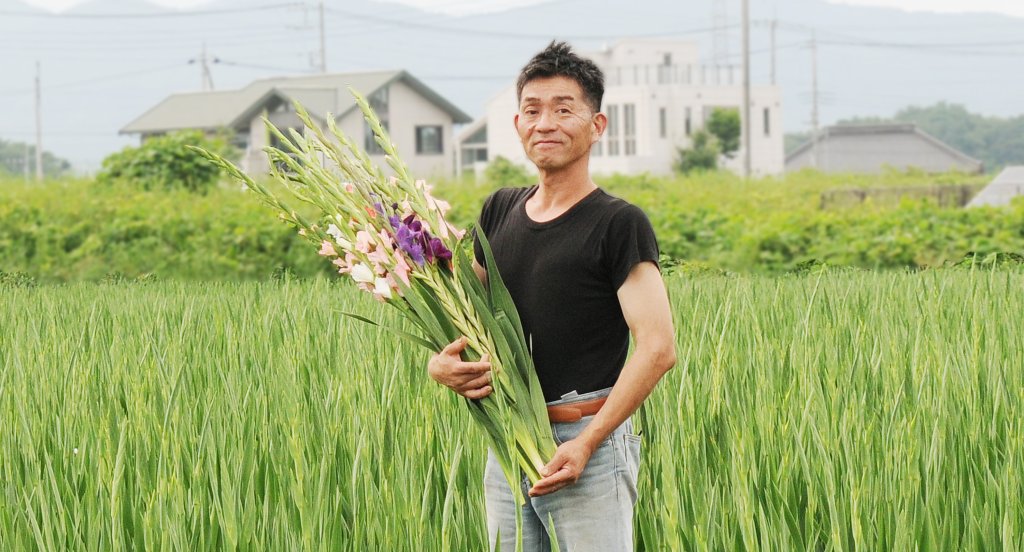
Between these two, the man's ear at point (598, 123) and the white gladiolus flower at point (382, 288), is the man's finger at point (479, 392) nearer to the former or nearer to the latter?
the white gladiolus flower at point (382, 288)

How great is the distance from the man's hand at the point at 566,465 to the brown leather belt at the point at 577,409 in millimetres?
87

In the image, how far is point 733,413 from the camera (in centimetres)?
328

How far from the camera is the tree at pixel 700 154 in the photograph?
45844 mm

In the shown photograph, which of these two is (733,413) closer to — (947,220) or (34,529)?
(34,529)

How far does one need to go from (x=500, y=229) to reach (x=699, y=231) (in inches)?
364

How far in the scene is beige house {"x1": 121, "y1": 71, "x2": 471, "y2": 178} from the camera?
42.3 metres

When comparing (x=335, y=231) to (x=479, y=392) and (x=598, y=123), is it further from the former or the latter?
(x=598, y=123)

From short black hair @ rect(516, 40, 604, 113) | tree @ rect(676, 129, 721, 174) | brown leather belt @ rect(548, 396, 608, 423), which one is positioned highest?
tree @ rect(676, 129, 721, 174)

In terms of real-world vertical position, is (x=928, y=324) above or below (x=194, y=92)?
below

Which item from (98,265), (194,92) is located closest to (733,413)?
(98,265)

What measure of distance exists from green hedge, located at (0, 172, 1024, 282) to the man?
7.86 m

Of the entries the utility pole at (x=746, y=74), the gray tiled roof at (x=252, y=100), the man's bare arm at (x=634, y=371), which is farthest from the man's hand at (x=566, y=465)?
the gray tiled roof at (x=252, y=100)

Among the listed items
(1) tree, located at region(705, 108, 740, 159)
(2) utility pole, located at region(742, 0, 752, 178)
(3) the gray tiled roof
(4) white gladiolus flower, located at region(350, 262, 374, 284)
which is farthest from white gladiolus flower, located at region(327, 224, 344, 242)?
(1) tree, located at region(705, 108, 740, 159)

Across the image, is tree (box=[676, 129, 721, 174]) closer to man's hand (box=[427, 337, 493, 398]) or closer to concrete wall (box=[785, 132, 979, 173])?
concrete wall (box=[785, 132, 979, 173])
